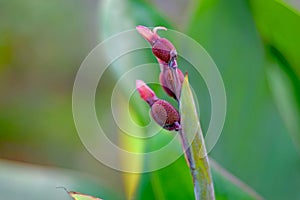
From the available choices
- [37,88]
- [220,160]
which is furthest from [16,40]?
[220,160]

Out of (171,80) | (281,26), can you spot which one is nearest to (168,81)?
(171,80)

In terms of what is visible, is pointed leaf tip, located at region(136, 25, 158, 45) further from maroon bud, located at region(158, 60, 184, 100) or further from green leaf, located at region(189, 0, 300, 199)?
green leaf, located at region(189, 0, 300, 199)

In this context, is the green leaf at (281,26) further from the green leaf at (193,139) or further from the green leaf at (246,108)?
the green leaf at (193,139)

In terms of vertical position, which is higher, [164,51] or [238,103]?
[238,103]

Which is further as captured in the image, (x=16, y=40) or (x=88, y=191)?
(x=16, y=40)

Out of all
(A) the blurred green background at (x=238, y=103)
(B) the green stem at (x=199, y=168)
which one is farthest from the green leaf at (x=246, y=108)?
(B) the green stem at (x=199, y=168)

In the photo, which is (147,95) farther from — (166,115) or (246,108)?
(246,108)

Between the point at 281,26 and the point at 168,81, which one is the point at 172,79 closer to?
the point at 168,81

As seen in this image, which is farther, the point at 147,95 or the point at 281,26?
the point at 281,26

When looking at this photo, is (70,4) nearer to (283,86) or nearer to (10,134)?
(10,134)
